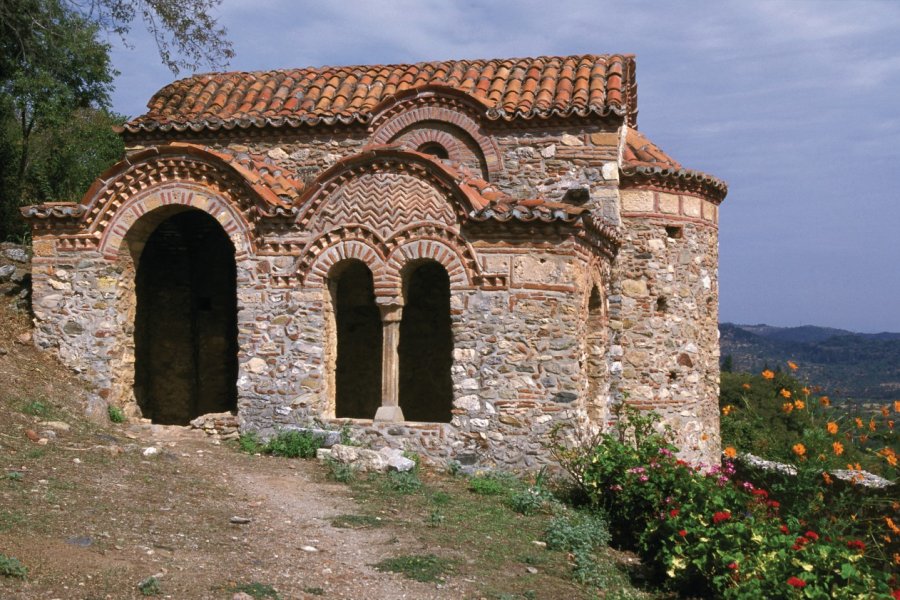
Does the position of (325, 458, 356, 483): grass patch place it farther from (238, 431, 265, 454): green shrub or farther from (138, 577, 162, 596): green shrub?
(138, 577, 162, 596): green shrub

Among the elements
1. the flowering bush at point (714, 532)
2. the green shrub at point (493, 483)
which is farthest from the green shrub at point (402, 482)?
the flowering bush at point (714, 532)

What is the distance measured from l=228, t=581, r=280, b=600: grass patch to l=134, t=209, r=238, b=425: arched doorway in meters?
7.98

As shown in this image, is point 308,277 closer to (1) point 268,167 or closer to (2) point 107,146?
(1) point 268,167

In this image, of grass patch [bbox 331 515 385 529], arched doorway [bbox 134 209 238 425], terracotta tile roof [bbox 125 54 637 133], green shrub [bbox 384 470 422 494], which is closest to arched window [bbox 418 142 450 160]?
terracotta tile roof [bbox 125 54 637 133]

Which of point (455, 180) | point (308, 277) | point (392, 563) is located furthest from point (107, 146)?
point (392, 563)

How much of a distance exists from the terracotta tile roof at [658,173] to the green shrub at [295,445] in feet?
19.3

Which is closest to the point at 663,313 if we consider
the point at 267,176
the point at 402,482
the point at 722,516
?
the point at 402,482

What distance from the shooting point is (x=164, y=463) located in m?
9.39

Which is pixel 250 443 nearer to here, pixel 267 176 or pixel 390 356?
pixel 390 356

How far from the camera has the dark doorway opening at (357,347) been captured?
14.0 metres

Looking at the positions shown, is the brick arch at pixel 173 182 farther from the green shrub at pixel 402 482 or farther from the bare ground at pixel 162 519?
the green shrub at pixel 402 482

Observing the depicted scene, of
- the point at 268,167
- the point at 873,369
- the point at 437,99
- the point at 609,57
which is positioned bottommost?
the point at 873,369

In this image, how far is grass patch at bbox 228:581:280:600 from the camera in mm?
5919

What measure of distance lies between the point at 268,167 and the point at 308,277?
1.89m
